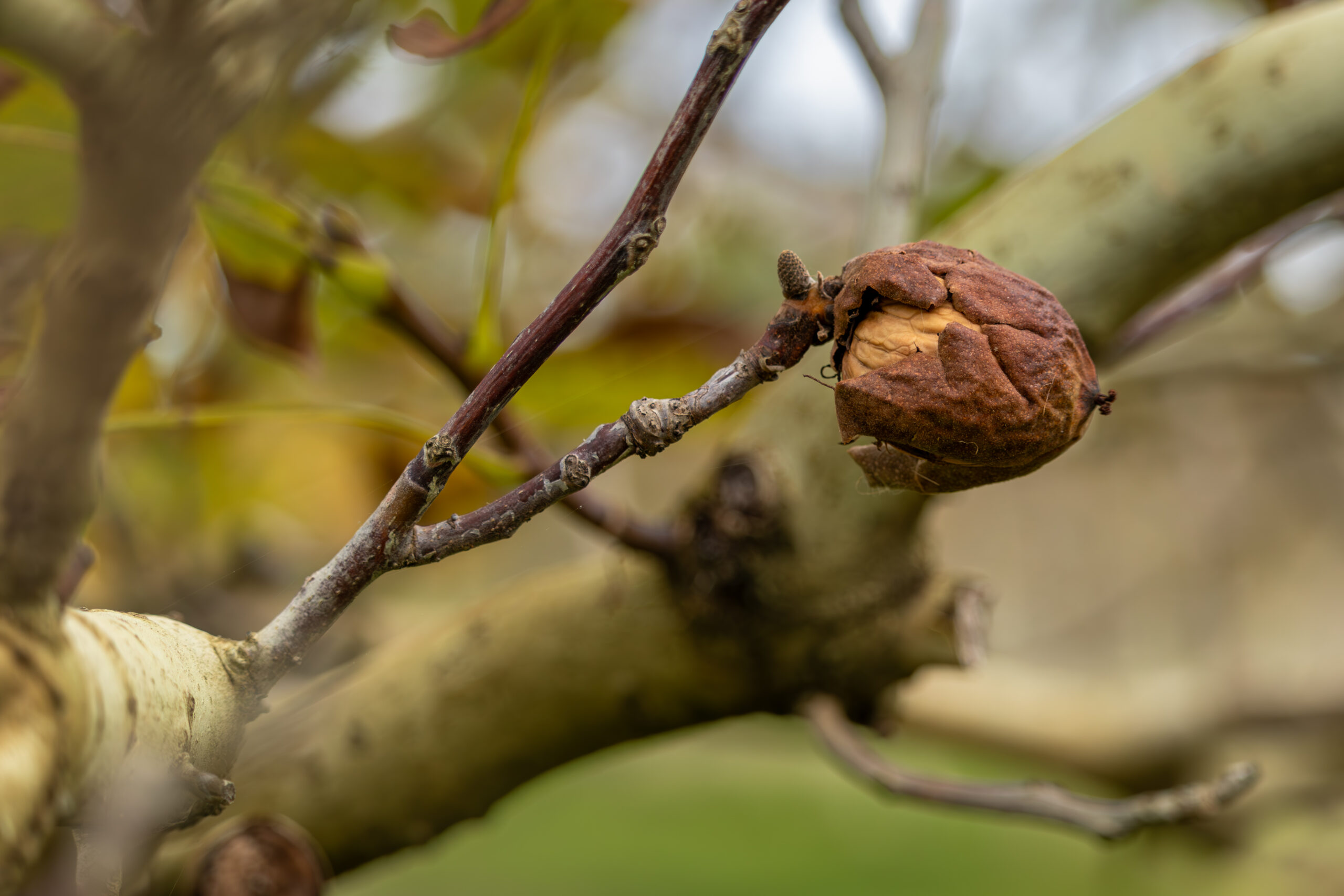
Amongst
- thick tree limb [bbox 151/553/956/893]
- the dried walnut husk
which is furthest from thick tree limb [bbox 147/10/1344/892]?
the dried walnut husk

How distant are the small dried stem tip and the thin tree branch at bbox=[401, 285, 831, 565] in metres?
0.02

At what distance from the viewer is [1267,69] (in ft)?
1.05

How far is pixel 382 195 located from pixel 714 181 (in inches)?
16.1

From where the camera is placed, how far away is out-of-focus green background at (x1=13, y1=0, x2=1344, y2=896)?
1.40 feet

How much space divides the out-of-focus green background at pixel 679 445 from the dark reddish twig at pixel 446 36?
17mm

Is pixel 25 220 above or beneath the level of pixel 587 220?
beneath

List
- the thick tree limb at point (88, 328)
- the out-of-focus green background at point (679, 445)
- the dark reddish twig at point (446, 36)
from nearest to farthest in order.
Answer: the thick tree limb at point (88, 328)
the dark reddish twig at point (446, 36)
the out-of-focus green background at point (679, 445)

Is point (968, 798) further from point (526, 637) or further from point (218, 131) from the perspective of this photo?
point (218, 131)

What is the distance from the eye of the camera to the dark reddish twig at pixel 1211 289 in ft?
1.34

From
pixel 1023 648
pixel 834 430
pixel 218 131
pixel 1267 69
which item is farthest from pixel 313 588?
pixel 1023 648

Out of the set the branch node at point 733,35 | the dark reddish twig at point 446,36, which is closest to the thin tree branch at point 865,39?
the dark reddish twig at point 446,36

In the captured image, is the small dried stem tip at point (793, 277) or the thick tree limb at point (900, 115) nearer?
the small dried stem tip at point (793, 277)

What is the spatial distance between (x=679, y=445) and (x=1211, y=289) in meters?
0.55

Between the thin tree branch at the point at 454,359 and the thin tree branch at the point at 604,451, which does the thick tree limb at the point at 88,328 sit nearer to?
the thin tree branch at the point at 604,451
